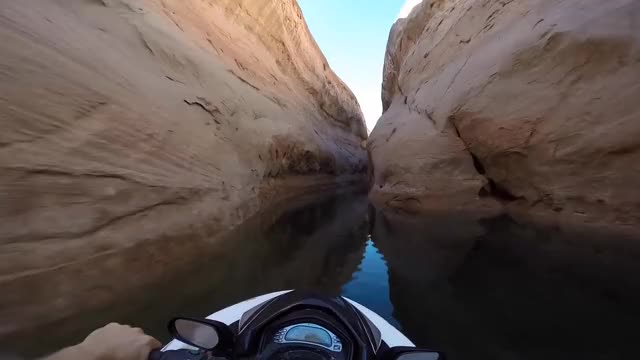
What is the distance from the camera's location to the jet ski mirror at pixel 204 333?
122cm

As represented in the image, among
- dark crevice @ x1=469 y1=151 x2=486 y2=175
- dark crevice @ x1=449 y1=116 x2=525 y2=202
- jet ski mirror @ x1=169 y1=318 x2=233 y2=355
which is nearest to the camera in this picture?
jet ski mirror @ x1=169 y1=318 x2=233 y2=355

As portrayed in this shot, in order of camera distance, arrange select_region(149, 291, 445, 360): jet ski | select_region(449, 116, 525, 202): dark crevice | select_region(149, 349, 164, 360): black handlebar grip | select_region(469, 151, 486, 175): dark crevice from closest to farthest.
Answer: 1. select_region(149, 291, 445, 360): jet ski
2. select_region(149, 349, 164, 360): black handlebar grip
3. select_region(449, 116, 525, 202): dark crevice
4. select_region(469, 151, 486, 175): dark crevice

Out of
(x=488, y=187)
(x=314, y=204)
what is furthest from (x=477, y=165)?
(x=314, y=204)

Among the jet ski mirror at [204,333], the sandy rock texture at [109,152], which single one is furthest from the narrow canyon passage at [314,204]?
the jet ski mirror at [204,333]

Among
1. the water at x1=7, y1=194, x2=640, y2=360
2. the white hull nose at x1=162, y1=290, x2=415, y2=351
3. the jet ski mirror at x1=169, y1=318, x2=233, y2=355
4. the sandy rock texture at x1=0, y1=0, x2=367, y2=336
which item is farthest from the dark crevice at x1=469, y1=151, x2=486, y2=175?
the jet ski mirror at x1=169, y1=318, x2=233, y2=355

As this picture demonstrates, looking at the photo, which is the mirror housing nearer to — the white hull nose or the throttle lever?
the white hull nose

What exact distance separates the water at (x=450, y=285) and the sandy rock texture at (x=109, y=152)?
29 centimetres

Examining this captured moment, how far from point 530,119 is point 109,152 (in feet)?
19.5

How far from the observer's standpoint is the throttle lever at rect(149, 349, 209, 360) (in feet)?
4.16

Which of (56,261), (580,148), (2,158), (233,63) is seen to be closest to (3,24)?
(2,158)

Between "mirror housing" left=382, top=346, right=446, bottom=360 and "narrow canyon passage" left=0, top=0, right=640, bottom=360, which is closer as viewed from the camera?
"mirror housing" left=382, top=346, right=446, bottom=360

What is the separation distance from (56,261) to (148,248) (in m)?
0.77

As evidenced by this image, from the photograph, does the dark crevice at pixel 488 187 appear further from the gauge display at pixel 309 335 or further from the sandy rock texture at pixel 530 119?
the gauge display at pixel 309 335

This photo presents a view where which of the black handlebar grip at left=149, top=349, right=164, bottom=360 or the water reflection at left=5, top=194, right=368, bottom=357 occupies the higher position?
the black handlebar grip at left=149, top=349, right=164, bottom=360
